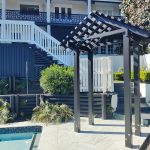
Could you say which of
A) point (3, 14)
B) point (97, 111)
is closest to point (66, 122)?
point (97, 111)

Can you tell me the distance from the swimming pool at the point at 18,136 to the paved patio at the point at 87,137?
0.33 meters

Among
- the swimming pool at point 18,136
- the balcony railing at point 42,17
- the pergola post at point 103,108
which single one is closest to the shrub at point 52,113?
the swimming pool at point 18,136

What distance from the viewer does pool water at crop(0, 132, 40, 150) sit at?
28.9 feet

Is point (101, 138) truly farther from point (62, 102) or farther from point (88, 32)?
point (62, 102)

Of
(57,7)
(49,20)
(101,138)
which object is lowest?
(101,138)

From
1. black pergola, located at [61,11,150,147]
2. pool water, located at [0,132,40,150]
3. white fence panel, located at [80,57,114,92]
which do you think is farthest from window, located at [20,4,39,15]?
pool water, located at [0,132,40,150]

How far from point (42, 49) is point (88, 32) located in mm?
10939

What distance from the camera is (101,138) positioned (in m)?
8.44

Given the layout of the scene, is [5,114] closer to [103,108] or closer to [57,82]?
[57,82]

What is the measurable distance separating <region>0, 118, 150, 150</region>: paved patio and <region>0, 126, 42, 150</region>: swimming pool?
33 cm

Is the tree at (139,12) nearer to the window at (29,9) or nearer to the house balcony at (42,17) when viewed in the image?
the house balcony at (42,17)

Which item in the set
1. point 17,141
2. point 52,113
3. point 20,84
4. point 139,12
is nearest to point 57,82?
point 52,113

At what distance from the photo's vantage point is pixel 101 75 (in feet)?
42.2

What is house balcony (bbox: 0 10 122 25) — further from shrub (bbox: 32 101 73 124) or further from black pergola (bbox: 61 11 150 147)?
black pergola (bbox: 61 11 150 147)
